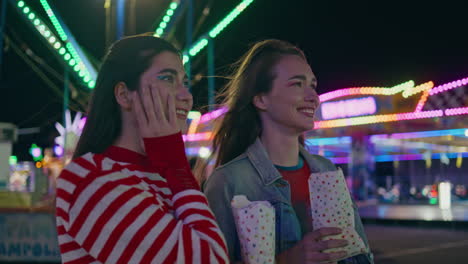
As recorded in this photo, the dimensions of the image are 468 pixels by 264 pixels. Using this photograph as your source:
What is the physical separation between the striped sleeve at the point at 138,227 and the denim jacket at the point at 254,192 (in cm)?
62

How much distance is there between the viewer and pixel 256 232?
1636 mm

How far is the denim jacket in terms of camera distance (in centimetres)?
197

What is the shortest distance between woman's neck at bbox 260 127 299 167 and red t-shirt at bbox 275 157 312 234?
0.12 ft

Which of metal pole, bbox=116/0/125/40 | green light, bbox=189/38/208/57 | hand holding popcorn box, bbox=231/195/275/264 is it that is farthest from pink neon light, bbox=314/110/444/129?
hand holding popcorn box, bbox=231/195/275/264

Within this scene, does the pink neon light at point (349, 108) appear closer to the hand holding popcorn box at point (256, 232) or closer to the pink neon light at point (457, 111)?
the pink neon light at point (457, 111)

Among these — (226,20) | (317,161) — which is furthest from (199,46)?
(317,161)

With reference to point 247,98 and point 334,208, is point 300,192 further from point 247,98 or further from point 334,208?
point 247,98

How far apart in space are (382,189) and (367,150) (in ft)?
28.2

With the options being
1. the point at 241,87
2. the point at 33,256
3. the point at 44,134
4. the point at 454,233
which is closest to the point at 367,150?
the point at 454,233

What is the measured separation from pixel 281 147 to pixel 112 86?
908 millimetres

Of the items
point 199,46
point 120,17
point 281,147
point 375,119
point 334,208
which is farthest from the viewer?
point 375,119

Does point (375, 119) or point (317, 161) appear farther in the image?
point (375, 119)

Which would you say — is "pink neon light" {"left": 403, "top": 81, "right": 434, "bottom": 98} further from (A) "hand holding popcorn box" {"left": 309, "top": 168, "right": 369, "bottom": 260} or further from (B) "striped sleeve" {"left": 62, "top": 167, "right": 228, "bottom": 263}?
(B) "striped sleeve" {"left": 62, "top": 167, "right": 228, "bottom": 263}

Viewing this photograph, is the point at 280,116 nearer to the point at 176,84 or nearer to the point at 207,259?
the point at 176,84
